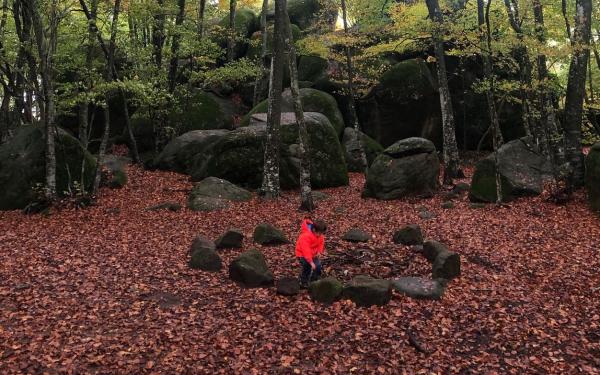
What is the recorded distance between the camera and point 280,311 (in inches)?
337

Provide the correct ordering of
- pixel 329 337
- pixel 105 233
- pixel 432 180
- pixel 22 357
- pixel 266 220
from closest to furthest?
pixel 22 357 → pixel 329 337 → pixel 105 233 → pixel 266 220 → pixel 432 180

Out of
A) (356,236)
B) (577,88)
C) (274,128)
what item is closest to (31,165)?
(274,128)

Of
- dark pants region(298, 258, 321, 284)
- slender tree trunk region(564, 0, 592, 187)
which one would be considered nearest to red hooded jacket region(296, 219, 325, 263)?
dark pants region(298, 258, 321, 284)

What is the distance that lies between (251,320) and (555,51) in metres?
13.1

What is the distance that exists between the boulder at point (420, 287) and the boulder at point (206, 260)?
14.3ft

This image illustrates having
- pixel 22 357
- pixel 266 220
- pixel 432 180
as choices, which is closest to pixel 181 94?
pixel 266 220

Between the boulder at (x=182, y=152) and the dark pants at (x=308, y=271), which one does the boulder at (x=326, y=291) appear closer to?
the dark pants at (x=308, y=271)

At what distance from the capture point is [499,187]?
623 inches

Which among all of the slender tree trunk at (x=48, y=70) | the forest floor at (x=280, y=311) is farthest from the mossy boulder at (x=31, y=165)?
the forest floor at (x=280, y=311)

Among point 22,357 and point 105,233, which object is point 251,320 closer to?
point 22,357

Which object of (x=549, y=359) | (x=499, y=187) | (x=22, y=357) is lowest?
(x=549, y=359)

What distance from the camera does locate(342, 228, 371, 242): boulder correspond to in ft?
41.3

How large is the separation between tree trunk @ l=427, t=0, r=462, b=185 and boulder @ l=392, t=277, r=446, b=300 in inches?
439

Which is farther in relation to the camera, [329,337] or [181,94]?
[181,94]
